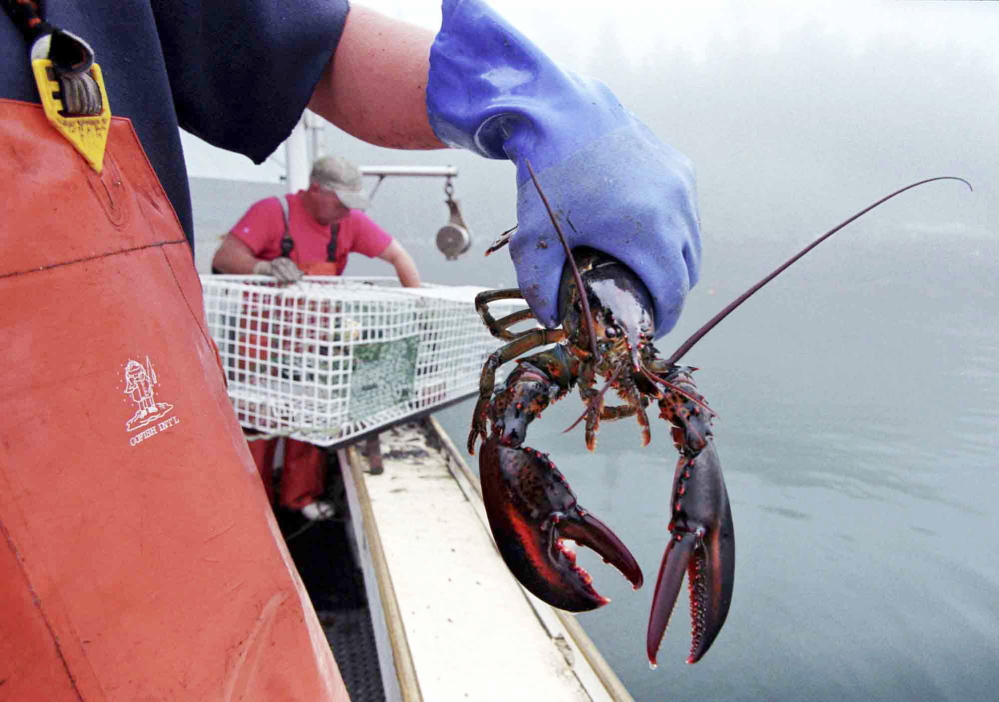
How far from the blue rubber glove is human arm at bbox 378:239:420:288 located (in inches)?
124

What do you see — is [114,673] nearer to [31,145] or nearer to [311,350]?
[31,145]

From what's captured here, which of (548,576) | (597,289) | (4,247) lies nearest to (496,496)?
(548,576)

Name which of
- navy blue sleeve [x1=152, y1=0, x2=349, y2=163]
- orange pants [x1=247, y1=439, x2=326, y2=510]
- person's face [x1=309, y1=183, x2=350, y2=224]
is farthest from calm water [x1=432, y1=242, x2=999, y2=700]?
navy blue sleeve [x1=152, y1=0, x2=349, y2=163]

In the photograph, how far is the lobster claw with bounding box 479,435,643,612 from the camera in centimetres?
96

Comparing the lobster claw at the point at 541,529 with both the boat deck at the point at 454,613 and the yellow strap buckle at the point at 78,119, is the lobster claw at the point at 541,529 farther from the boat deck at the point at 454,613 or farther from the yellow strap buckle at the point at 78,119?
the boat deck at the point at 454,613

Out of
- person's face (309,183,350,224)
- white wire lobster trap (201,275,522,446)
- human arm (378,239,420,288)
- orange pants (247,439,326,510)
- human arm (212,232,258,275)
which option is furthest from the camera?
human arm (378,239,420,288)

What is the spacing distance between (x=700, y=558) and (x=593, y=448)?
241 mm

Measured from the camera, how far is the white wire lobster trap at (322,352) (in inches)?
91.7

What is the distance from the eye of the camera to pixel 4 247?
23.2 inches

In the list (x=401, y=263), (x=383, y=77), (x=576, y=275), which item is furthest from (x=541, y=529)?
(x=401, y=263)

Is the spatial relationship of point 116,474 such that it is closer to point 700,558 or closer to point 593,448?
point 593,448

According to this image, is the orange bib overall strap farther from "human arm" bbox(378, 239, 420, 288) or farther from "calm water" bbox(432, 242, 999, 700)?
"human arm" bbox(378, 239, 420, 288)

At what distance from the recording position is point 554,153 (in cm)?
93

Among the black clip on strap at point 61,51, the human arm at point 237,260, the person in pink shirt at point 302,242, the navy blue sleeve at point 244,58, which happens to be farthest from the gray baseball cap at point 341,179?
the black clip on strap at point 61,51
